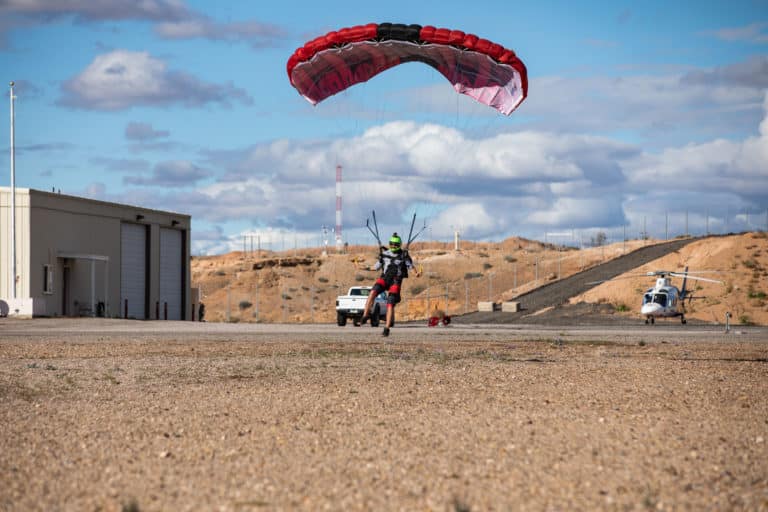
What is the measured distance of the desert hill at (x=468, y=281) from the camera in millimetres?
65562

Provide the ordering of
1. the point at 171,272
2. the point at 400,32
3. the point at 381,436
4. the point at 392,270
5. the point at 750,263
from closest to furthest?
the point at 381,436 → the point at 392,270 → the point at 400,32 → the point at 171,272 → the point at 750,263

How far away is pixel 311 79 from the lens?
23656 millimetres

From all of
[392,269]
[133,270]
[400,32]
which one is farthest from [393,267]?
[133,270]

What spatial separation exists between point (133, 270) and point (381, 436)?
48.2 m

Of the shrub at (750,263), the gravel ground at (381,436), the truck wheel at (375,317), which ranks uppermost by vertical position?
the shrub at (750,263)

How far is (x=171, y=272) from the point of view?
60.1 m

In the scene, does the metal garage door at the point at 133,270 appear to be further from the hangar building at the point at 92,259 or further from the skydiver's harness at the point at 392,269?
the skydiver's harness at the point at 392,269

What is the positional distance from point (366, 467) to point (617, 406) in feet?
16.3

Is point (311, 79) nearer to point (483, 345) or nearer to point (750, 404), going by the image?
point (483, 345)

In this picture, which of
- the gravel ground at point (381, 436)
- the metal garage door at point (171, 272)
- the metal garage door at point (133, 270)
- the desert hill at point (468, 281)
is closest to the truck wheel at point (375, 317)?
the desert hill at point (468, 281)

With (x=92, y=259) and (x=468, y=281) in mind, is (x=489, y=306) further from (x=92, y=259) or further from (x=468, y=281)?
(x=92, y=259)

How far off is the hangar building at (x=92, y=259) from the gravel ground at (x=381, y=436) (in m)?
31.1

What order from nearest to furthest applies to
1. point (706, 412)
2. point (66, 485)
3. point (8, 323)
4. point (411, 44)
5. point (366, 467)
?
point (66, 485), point (366, 467), point (706, 412), point (411, 44), point (8, 323)

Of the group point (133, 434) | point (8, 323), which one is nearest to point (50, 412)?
point (133, 434)
